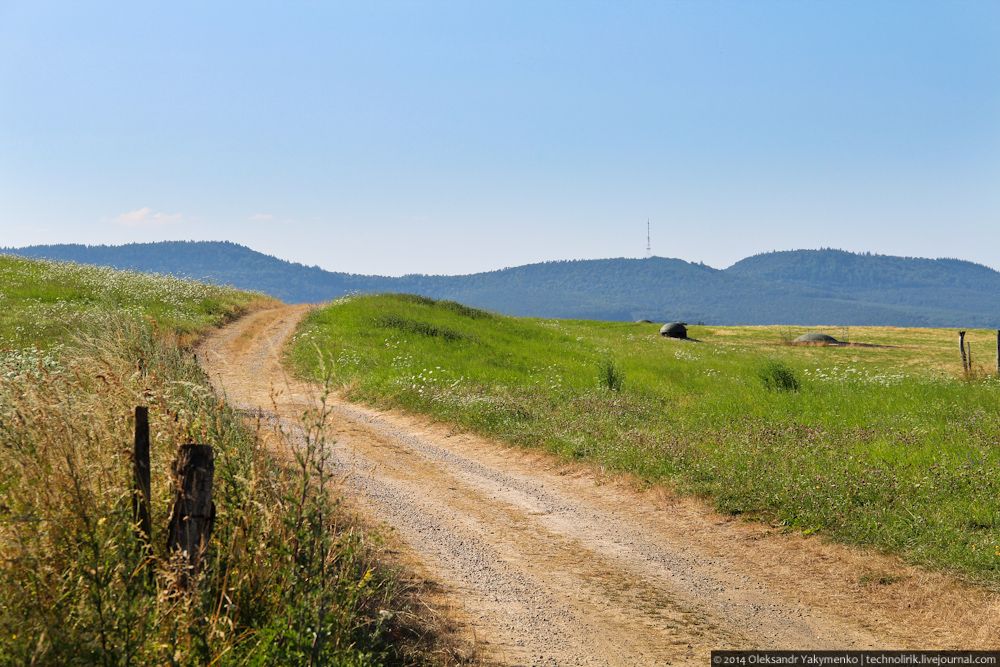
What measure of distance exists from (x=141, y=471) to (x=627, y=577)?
5541 millimetres

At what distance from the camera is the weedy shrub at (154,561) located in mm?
4820

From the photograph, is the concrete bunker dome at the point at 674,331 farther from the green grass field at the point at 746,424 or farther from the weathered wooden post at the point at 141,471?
the weathered wooden post at the point at 141,471

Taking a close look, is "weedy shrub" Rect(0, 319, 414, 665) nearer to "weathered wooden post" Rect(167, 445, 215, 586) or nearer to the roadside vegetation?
the roadside vegetation

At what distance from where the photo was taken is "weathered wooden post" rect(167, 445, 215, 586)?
5.27m

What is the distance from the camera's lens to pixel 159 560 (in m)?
5.22

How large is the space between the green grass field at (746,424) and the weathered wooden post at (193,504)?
3.85 feet

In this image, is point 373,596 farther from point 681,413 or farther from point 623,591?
point 681,413

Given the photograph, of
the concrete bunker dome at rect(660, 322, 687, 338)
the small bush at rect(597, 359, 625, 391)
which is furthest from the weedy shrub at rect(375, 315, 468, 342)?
the concrete bunker dome at rect(660, 322, 687, 338)

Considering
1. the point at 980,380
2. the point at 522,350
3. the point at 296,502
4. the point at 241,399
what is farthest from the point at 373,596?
the point at 522,350

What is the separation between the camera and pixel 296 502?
5.74 metres

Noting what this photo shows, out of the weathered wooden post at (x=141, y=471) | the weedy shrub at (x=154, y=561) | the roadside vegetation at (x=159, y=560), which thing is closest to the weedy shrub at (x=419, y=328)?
the roadside vegetation at (x=159, y=560)

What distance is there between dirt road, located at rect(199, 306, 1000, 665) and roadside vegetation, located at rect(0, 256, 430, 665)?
0.91 metres

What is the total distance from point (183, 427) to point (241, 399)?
13.4 meters

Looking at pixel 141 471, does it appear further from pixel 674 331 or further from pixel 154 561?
pixel 674 331
